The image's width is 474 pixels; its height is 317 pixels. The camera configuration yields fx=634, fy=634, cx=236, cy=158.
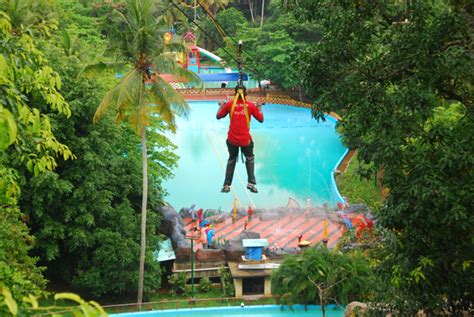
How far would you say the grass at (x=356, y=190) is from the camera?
2136cm

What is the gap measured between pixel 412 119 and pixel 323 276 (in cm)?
758

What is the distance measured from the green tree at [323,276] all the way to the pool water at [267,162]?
7856 mm

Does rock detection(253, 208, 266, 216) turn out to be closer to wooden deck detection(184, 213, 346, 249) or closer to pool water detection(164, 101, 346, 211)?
wooden deck detection(184, 213, 346, 249)

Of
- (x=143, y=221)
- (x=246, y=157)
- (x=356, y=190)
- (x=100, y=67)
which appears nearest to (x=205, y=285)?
(x=143, y=221)

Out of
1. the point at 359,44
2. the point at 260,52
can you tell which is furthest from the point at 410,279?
the point at 260,52

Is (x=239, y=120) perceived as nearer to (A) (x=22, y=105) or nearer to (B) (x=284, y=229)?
(A) (x=22, y=105)

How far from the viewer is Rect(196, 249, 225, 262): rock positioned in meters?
16.0

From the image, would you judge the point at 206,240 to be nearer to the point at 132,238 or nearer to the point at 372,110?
the point at 132,238

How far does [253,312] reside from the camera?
45.1 ft

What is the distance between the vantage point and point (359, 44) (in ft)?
21.9

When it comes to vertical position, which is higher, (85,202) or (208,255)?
(85,202)

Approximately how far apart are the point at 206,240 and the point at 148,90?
5502mm

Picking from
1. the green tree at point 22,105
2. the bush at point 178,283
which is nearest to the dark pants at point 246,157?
the green tree at point 22,105

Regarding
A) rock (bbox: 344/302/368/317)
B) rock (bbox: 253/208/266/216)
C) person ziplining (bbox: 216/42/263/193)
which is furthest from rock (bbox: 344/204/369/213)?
person ziplining (bbox: 216/42/263/193)
